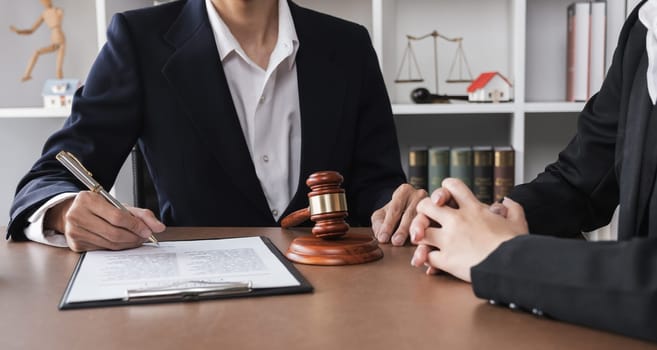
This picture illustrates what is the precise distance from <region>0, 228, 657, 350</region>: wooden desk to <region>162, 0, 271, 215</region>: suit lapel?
716 millimetres

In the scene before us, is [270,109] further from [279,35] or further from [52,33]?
[52,33]

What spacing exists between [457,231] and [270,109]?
3.04ft

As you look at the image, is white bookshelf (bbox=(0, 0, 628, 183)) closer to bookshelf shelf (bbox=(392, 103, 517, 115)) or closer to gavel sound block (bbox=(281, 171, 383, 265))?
bookshelf shelf (bbox=(392, 103, 517, 115))

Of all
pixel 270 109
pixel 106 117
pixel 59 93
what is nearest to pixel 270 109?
pixel 270 109

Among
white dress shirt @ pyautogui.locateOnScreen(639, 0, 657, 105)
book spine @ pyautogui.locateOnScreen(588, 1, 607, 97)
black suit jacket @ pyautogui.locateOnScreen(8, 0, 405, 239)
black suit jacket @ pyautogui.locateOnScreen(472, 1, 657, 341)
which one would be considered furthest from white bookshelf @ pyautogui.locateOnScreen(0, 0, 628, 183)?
white dress shirt @ pyautogui.locateOnScreen(639, 0, 657, 105)

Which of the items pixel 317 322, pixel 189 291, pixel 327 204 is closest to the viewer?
pixel 317 322

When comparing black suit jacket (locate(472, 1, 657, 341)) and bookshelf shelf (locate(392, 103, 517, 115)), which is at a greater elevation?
bookshelf shelf (locate(392, 103, 517, 115))

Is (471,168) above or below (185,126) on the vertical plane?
below

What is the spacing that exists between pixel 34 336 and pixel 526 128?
9.11 ft

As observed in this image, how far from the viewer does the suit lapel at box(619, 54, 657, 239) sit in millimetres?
1211

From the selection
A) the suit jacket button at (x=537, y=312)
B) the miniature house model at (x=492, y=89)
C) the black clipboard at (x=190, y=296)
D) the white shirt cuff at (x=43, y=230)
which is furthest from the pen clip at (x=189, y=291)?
the miniature house model at (x=492, y=89)

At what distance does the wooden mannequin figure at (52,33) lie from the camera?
3135 mm

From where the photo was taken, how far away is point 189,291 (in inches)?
35.4

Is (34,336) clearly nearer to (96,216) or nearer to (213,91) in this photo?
(96,216)
